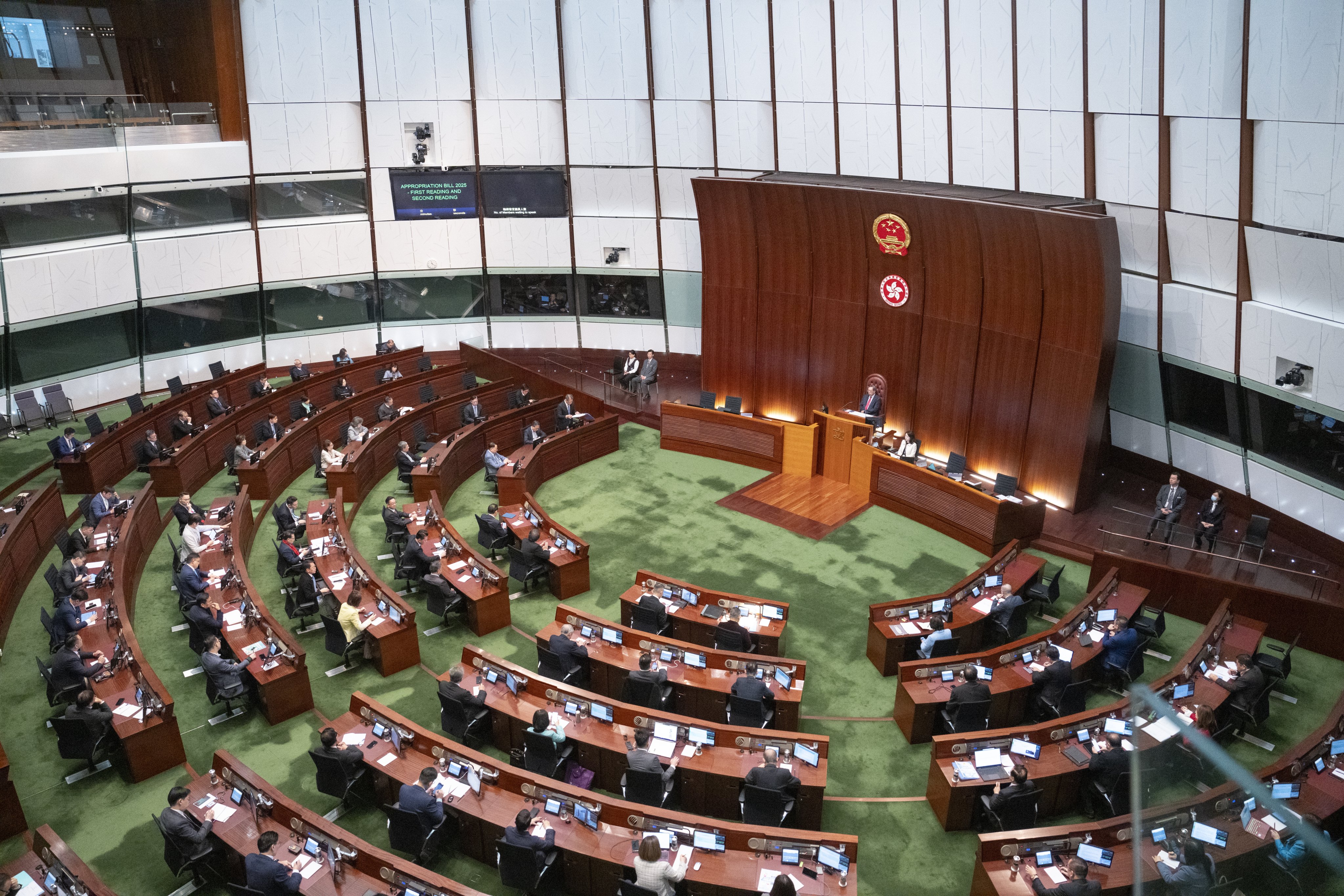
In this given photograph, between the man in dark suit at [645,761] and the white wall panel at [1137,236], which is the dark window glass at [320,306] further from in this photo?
the man in dark suit at [645,761]

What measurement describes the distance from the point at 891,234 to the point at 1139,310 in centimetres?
361

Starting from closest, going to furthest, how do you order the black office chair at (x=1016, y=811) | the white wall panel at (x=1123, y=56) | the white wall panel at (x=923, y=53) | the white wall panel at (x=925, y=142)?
the black office chair at (x=1016, y=811) < the white wall panel at (x=1123, y=56) < the white wall panel at (x=923, y=53) < the white wall panel at (x=925, y=142)

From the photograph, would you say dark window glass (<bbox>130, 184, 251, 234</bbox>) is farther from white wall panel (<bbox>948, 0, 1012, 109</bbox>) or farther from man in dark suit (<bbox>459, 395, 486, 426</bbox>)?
white wall panel (<bbox>948, 0, 1012, 109</bbox>)

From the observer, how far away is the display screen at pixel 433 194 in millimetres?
19344

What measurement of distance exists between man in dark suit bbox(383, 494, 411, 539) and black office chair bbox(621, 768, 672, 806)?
18.0ft

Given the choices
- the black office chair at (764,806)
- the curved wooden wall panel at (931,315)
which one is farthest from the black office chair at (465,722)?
the curved wooden wall panel at (931,315)

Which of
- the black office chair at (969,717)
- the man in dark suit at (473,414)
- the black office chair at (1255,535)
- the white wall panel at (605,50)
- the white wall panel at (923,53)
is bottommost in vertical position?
the black office chair at (969,717)

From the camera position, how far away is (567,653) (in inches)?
385

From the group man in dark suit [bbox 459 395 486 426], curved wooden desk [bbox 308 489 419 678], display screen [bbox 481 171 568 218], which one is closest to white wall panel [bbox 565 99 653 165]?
display screen [bbox 481 171 568 218]

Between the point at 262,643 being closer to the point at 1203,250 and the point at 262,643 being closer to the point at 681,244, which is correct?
the point at 681,244

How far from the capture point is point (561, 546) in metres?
12.4

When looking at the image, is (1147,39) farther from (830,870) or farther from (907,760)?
(830,870)

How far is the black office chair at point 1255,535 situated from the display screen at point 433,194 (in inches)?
567

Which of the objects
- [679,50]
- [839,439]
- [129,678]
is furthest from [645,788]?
[679,50]
